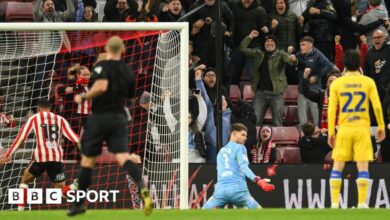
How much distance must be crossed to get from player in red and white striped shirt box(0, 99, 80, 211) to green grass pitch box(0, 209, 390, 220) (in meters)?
3.91

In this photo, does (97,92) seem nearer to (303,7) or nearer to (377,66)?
(377,66)

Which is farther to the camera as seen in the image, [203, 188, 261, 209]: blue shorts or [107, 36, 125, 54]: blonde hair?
[203, 188, 261, 209]: blue shorts

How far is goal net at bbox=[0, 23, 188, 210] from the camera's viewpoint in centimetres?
1711

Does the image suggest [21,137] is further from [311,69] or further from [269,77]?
[311,69]

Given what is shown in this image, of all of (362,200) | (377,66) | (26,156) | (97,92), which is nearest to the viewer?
(97,92)

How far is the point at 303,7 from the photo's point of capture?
21.6 meters

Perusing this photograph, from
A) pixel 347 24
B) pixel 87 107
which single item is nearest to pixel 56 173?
pixel 87 107

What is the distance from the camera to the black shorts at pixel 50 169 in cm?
1742

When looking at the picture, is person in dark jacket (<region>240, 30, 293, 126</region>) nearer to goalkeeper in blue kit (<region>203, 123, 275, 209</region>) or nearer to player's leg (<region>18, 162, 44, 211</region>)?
goalkeeper in blue kit (<region>203, 123, 275, 209</region>)

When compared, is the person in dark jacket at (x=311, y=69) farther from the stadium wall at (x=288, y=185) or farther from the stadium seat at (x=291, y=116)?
the stadium wall at (x=288, y=185)

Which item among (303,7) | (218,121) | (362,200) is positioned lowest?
(362,200)

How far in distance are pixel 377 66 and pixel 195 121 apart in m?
3.26

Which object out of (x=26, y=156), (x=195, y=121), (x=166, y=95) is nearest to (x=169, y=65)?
(x=166, y=95)

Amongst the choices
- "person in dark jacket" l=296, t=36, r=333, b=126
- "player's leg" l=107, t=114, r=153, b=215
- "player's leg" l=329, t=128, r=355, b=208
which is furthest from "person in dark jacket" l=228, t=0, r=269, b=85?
"player's leg" l=107, t=114, r=153, b=215
